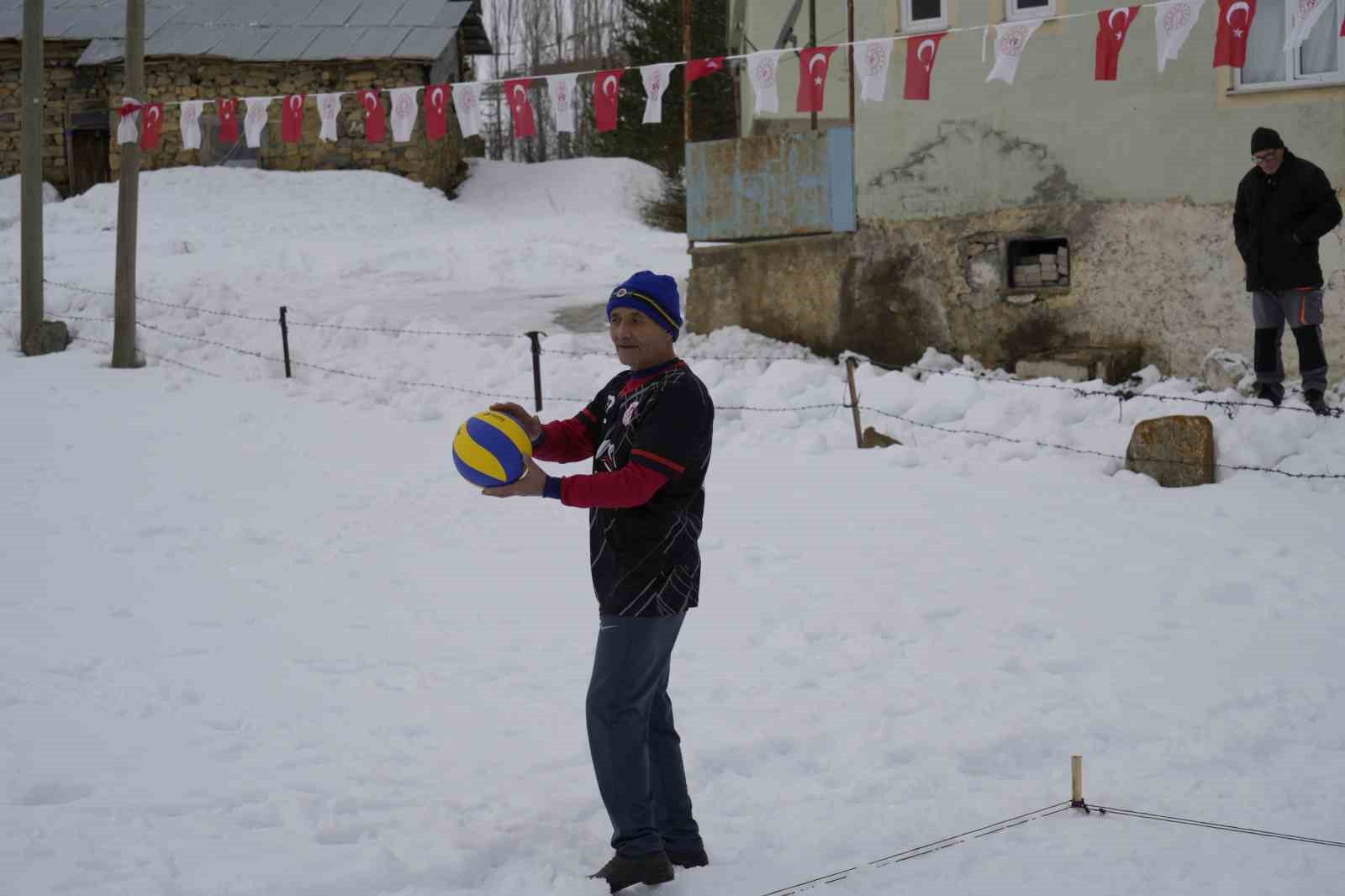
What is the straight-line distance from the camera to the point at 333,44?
30625 millimetres

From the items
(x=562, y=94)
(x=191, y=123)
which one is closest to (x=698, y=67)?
(x=562, y=94)

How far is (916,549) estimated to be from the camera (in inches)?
349

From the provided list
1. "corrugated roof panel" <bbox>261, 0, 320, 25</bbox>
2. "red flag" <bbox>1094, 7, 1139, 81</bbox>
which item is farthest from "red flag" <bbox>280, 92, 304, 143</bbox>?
"corrugated roof panel" <bbox>261, 0, 320, 25</bbox>

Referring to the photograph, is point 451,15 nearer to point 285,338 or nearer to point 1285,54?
point 285,338

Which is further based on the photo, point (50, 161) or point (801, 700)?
point (50, 161)

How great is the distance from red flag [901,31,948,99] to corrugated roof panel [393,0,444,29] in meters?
21.0

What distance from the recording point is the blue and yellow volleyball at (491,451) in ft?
13.8

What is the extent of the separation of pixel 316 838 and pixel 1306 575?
5640 mm

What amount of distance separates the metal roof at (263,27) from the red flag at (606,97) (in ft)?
56.9

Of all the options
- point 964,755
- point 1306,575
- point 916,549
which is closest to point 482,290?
point 916,549

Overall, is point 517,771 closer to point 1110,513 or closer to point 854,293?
point 1110,513

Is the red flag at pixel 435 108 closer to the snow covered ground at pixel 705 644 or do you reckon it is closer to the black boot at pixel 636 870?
the snow covered ground at pixel 705 644

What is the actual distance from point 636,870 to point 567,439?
1406mm

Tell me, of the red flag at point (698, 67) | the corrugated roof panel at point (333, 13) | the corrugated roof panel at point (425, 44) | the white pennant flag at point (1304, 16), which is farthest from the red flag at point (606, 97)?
the corrugated roof panel at point (333, 13)
